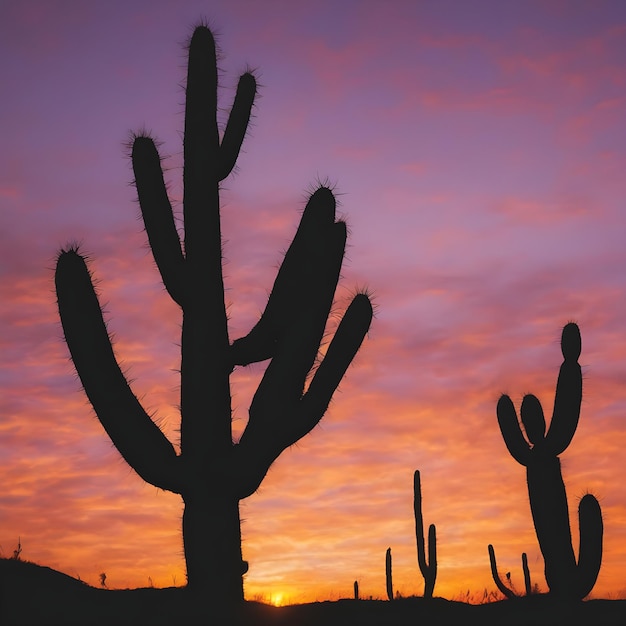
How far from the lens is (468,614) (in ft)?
35.4

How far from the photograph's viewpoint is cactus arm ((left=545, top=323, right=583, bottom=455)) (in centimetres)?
1326

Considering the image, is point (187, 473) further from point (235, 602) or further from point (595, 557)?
point (595, 557)

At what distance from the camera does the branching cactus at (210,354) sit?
9891mm

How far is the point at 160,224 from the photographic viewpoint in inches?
415

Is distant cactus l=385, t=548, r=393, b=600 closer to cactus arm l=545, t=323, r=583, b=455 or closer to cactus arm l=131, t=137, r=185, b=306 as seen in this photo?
cactus arm l=545, t=323, r=583, b=455

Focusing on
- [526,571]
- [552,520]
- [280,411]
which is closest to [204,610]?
[280,411]

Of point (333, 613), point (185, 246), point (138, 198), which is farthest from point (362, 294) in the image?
point (333, 613)

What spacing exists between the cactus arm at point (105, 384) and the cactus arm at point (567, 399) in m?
5.94

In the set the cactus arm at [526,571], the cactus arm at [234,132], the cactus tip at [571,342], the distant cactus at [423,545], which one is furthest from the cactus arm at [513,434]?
the cactus arm at [526,571]

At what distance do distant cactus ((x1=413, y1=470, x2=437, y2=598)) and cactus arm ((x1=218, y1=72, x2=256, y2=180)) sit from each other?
13079 millimetres

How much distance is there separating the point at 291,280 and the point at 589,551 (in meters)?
5.95

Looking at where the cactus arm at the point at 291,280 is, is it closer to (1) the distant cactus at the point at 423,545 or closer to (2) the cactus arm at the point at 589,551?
(2) the cactus arm at the point at 589,551

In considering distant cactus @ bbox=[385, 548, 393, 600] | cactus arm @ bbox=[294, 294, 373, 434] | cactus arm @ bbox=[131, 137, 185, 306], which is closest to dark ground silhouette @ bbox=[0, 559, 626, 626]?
cactus arm @ bbox=[294, 294, 373, 434]

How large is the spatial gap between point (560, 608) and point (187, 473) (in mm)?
4895
